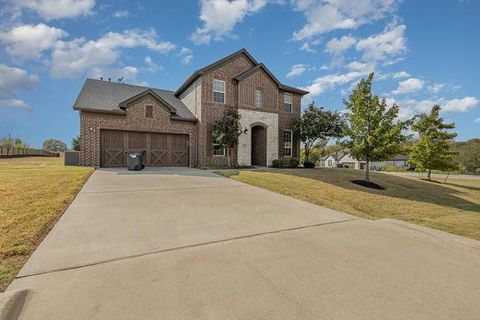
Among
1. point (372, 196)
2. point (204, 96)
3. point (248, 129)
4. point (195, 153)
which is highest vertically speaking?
point (204, 96)

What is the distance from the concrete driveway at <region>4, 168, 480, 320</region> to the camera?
101 inches

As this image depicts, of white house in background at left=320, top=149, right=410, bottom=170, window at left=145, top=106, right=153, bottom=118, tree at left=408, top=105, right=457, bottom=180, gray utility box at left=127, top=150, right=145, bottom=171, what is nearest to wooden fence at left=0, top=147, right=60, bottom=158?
window at left=145, top=106, right=153, bottom=118

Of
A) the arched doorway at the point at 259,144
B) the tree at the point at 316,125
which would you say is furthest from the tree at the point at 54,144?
the tree at the point at 316,125

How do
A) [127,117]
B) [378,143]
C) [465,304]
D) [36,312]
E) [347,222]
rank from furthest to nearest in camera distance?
[127,117] < [378,143] < [347,222] < [465,304] < [36,312]

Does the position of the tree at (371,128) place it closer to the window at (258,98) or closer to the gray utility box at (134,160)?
the window at (258,98)

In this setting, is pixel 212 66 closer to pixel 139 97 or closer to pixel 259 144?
pixel 139 97

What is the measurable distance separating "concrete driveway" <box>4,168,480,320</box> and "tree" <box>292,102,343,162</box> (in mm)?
14665

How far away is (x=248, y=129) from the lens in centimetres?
1955

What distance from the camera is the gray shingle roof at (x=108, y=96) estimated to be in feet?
52.3

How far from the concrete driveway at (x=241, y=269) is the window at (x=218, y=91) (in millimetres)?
13953

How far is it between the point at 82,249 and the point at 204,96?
50.8 ft

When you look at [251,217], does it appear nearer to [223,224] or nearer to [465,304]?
[223,224]

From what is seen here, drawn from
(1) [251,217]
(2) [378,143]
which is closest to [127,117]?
(1) [251,217]

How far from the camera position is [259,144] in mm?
20875
